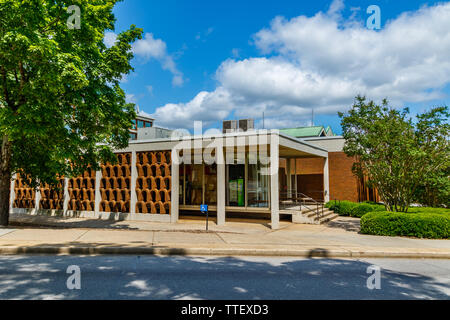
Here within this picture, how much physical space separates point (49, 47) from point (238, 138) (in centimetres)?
800

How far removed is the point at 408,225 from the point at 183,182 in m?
10.9

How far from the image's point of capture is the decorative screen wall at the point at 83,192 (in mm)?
18469

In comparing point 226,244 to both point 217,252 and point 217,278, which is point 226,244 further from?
point 217,278

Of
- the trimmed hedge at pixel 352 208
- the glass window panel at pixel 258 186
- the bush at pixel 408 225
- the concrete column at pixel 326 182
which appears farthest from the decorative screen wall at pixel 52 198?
the bush at pixel 408 225

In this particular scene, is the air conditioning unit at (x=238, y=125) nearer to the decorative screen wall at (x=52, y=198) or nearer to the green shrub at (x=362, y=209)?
the green shrub at (x=362, y=209)

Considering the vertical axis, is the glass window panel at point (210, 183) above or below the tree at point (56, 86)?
below

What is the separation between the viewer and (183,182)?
59.7 ft

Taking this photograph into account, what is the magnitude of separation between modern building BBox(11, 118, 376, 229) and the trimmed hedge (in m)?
2.88

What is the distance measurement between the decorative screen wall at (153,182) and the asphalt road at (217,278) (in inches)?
317

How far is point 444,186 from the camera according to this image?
16453 mm

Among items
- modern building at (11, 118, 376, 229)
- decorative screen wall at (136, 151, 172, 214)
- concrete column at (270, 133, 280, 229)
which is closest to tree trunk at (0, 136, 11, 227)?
modern building at (11, 118, 376, 229)

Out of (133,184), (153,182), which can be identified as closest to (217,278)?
(153,182)
